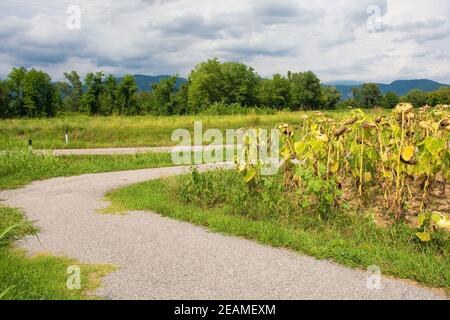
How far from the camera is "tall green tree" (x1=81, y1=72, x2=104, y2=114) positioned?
195 feet

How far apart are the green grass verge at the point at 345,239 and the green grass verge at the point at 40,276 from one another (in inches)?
88.4

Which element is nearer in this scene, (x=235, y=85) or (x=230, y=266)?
(x=230, y=266)

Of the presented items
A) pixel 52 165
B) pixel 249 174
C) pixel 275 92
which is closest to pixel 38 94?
pixel 275 92

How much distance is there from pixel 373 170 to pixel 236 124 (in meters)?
20.5

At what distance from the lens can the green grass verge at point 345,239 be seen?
4980mm

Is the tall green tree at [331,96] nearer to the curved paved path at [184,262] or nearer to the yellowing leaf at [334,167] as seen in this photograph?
the yellowing leaf at [334,167]

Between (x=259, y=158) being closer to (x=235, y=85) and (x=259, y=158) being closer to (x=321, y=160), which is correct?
(x=321, y=160)

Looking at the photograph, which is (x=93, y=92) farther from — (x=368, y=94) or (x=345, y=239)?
(x=368, y=94)

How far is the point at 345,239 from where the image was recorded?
6004 millimetres

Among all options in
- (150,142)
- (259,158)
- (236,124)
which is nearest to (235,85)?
(236,124)

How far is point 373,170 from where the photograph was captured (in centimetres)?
802

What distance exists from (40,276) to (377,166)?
5566 mm

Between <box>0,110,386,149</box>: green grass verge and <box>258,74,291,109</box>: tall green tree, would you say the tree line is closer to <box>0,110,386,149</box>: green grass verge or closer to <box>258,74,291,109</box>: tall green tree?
<box>258,74,291,109</box>: tall green tree

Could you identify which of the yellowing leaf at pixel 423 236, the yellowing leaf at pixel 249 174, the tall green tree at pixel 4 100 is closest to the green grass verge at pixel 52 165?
the yellowing leaf at pixel 249 174
